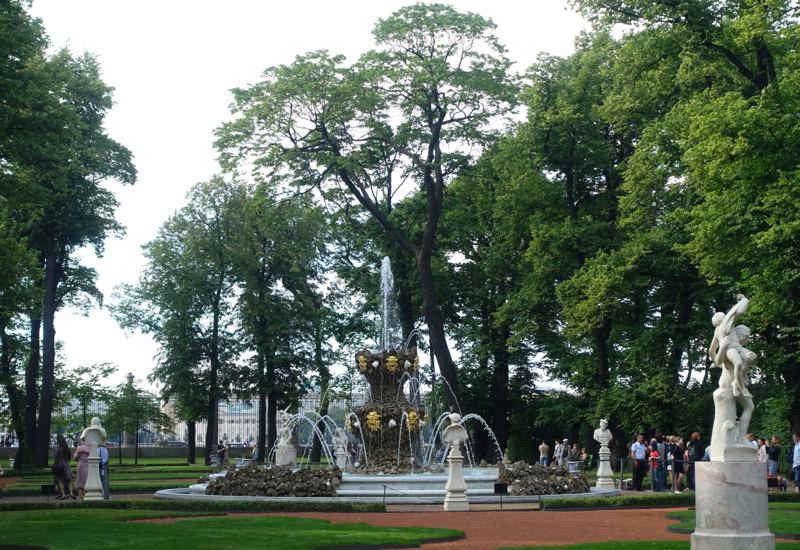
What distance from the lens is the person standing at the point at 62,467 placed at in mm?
22031

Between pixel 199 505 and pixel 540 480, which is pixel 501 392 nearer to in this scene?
pixel 540 480

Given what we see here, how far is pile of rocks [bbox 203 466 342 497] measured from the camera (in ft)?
68.2

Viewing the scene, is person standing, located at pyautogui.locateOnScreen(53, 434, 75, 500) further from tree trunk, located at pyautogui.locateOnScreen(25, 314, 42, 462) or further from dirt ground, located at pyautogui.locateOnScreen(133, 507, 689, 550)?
tree trunk, located at pyautogui.locateOnScreen(25, 314, 42, 462)

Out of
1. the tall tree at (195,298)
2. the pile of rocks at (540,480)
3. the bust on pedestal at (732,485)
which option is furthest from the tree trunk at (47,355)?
the bust on pedestal at (732,485)

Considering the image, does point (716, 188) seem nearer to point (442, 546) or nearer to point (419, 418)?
point (419, 418)

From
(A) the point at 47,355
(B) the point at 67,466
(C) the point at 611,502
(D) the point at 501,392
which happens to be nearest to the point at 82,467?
(B) the point at 67,466

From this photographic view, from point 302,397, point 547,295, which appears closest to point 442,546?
point 547,295

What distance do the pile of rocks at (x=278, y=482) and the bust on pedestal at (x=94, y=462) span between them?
8.86ft

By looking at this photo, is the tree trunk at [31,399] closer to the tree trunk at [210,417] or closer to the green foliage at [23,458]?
the green foliage at [23,458]

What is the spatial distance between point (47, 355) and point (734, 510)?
36302 mm

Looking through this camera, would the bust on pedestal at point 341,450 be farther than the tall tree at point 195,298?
No

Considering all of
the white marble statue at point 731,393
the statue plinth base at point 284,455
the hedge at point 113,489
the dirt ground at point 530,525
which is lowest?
the hedge at point 113,489

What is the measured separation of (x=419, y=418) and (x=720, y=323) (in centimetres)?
1509

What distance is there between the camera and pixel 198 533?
1311cm
